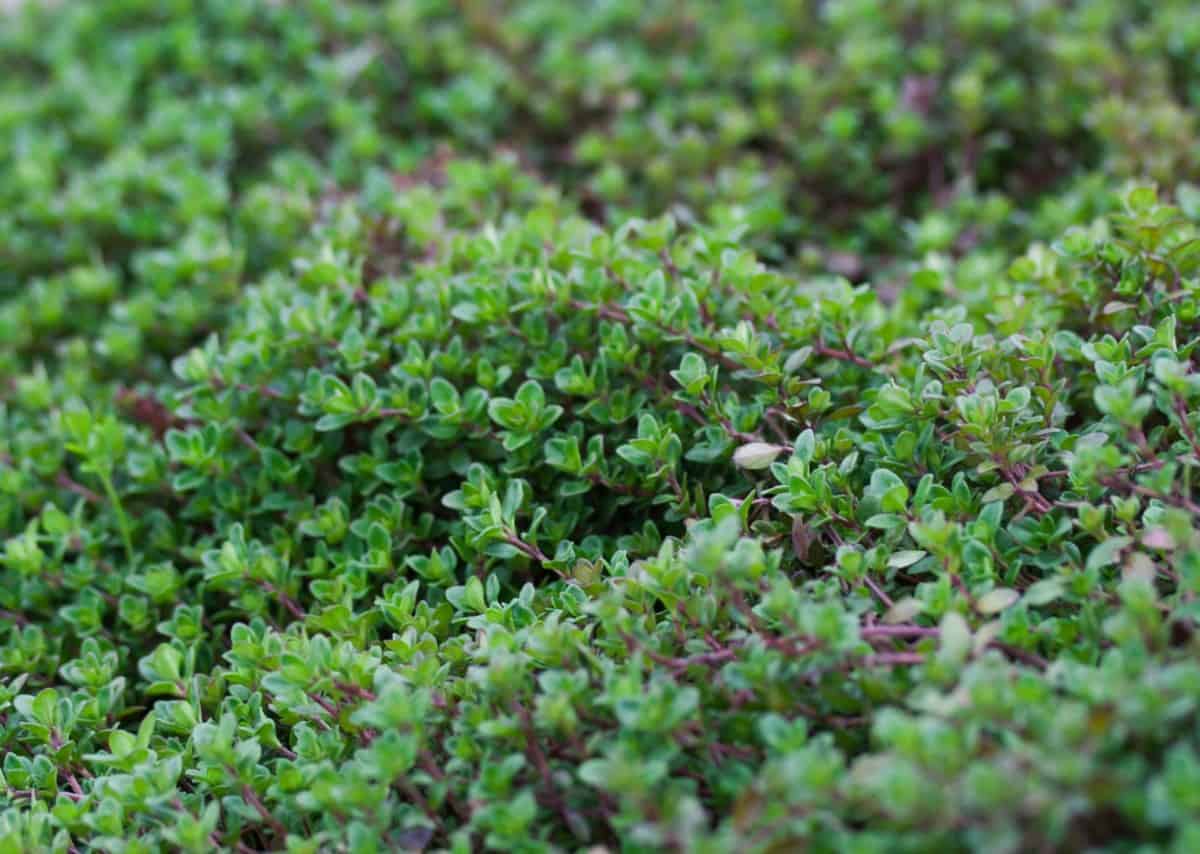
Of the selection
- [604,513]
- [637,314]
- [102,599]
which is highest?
[637,314]

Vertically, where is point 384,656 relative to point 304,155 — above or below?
below

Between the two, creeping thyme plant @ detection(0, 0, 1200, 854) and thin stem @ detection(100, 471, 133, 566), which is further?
thin stem @ detection(100, 471, 133, 566)

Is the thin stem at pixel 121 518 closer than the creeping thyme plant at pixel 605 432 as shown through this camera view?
No

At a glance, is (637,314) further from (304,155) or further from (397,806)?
(304,155)

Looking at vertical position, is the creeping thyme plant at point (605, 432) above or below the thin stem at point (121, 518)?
above

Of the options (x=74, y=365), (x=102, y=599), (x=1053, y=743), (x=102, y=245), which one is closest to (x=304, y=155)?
(x=102, y=245)

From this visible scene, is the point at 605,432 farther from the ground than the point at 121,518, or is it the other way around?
the point at 605,432

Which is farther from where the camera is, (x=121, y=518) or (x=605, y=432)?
(x=121, y=518)

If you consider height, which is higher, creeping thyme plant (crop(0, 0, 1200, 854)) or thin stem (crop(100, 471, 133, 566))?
creeping thyme plant (crop(0, 0, 1200, 854))
